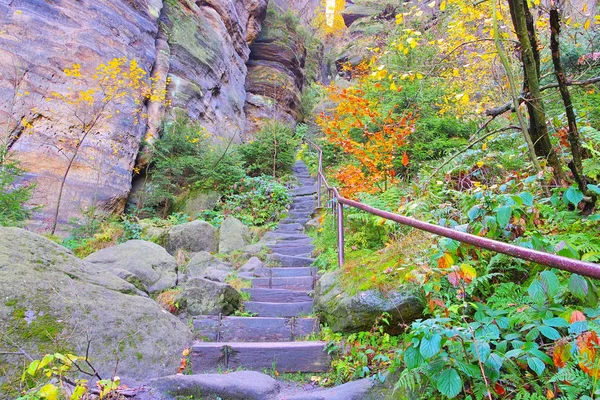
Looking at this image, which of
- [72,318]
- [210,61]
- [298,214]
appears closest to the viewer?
[72,318]

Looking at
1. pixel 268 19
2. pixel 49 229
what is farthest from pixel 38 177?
pixel 268 19

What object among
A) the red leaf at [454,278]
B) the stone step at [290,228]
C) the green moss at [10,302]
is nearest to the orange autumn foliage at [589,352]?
the red leaf at [454,278]

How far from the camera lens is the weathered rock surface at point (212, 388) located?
265 centimetres

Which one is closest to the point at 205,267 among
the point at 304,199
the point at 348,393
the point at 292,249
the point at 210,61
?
the point at 292,249

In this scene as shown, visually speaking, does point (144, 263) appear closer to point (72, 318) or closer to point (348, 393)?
point (72, 318)

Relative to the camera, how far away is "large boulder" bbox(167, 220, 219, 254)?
7.34 metres

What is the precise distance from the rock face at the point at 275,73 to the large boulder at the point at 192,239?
9.39 m

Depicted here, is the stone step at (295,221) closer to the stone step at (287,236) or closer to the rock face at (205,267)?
the stone step at (287,236)

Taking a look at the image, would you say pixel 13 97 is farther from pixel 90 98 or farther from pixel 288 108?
pixel 288 108

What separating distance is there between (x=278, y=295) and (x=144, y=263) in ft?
6.49

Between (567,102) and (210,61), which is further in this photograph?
(210,61)

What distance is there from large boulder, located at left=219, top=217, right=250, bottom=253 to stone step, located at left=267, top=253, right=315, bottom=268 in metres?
1.30

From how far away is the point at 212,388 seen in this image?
8.83ft

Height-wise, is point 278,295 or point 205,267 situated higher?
point 205,267
